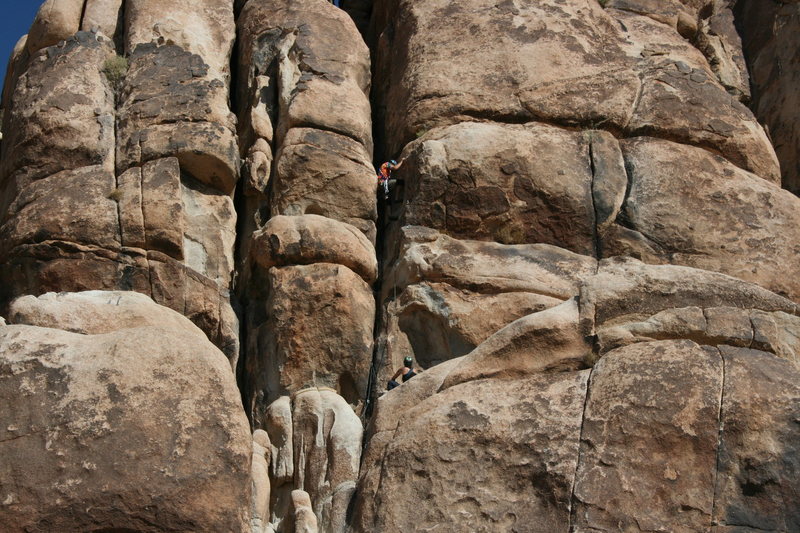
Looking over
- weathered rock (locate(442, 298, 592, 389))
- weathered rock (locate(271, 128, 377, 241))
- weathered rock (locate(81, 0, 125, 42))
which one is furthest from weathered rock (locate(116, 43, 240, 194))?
weathered rock (locate(442, 298, 592, 389))

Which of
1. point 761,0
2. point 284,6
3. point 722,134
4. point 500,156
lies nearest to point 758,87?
point 761,0

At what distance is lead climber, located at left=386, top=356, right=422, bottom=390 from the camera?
554 inches

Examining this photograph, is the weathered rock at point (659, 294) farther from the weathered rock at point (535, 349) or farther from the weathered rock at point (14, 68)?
the weathered rock at point (14, 68)

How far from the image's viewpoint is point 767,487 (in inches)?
384

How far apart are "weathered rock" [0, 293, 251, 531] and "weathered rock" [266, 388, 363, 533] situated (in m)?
1.73

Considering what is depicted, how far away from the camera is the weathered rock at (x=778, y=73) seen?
61.5 feet

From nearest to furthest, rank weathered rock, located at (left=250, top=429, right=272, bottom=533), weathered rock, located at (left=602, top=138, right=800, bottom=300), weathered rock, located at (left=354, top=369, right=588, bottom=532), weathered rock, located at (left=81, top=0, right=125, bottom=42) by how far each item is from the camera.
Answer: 1. weathered rock, located at (left=354, top=369, right=588, bottom=532)
2. weathered rock, located at (left=250, top=429, right=272, bottom=533)
3. weathered rock, located at (left=602, top=138, right=800, bottom=300)
4. weathered rock, located at (left=81, top=0, right=125, bottom=42)

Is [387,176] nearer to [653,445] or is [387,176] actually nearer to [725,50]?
[725,50]

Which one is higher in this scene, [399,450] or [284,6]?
[284,6]

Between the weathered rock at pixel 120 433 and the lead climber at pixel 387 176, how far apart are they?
5.70m

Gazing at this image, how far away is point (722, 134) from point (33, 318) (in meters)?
9.48

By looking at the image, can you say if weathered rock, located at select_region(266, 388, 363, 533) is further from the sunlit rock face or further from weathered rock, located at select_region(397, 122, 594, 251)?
weathered rock, located at select_region(397, 122, 594, 251)

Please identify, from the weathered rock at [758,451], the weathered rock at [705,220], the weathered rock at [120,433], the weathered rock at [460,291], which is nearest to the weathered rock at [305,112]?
the weathered rock at [460,291]

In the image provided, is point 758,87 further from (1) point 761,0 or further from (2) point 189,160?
(2) point 189,160
